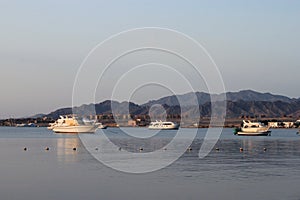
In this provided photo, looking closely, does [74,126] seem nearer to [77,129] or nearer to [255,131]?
[77,129]

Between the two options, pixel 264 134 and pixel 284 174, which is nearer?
pixel 284 174

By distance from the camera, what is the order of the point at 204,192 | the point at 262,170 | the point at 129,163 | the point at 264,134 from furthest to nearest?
the point at 264,134
the point at 129,163
the point at 262,170
the point at 204,192

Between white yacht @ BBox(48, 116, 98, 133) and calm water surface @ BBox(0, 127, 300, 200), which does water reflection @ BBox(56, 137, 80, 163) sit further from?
white yacht @ BBox(48, 116, 98, 133)

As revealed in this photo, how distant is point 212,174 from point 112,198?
36.2 ft

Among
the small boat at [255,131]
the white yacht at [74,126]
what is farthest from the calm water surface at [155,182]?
the white yacht at [74,126]

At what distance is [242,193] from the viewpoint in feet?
87.9

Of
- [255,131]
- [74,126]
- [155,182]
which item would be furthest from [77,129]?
[155,182]

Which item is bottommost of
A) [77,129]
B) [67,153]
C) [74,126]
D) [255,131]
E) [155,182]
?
[155,182]

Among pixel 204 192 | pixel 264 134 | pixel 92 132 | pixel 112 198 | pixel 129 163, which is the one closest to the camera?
pixel 112 198

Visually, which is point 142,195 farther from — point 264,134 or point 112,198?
point 264,134

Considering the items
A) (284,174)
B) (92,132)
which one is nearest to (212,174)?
(284,174)

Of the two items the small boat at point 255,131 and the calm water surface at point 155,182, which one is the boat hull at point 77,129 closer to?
the small boat at point 255,131

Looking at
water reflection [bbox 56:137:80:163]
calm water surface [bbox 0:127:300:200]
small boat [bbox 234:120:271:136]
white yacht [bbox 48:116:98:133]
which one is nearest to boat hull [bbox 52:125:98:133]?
white yacht [bbox 48:116:98:133]

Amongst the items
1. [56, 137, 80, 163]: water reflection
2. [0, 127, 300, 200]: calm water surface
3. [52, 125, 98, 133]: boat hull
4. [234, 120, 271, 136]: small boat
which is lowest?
[0, 127, 300, 200]: calm water surface
